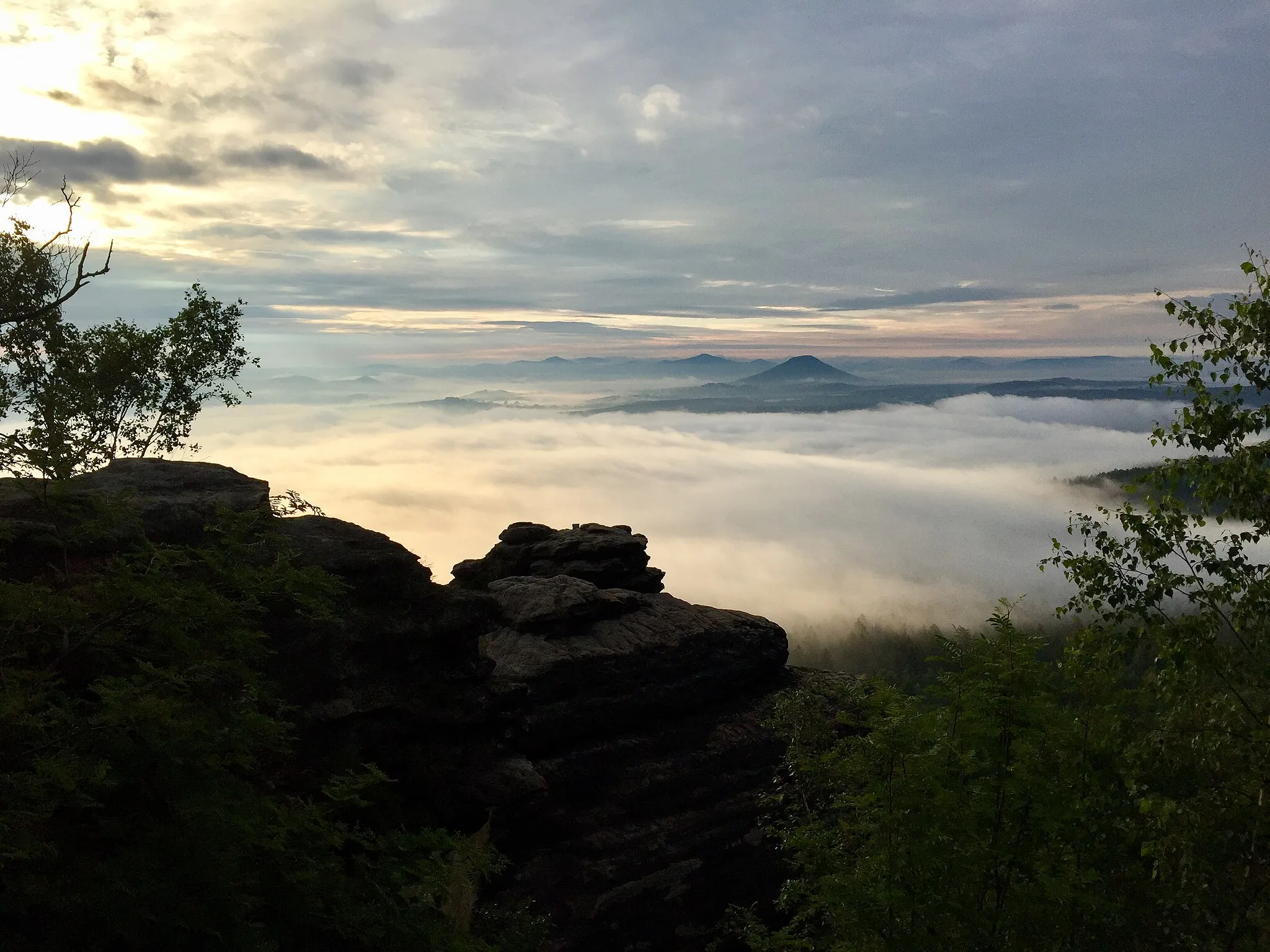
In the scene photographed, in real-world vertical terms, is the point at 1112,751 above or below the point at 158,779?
below

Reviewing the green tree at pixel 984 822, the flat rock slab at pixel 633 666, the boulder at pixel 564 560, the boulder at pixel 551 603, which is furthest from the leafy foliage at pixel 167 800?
the boulder at pixel 564 560

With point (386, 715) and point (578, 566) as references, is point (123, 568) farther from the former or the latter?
point (578, 566)

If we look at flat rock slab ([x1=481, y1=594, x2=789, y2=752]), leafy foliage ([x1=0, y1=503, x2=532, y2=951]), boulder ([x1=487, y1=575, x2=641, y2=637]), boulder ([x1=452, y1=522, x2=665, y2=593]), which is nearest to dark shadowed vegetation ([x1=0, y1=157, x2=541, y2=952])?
leafy foliage ([x1=0, y1=503, x2=532, y2=951])

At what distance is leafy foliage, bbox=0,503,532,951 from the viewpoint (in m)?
8.60

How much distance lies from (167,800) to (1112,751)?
746 inches

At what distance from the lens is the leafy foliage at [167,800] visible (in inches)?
339

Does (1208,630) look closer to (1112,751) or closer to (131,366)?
(1112,751)

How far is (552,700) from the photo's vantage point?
1570 inches

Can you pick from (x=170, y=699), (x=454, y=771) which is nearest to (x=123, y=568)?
(x=170, y=699)

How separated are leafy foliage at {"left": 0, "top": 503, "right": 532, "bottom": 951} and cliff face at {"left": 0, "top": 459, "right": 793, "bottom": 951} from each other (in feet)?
6.96

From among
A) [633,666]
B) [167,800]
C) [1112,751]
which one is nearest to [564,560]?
[633,666]

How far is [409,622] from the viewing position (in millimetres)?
26609

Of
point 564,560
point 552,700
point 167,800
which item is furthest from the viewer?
point 564,560

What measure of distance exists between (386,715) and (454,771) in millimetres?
3676
